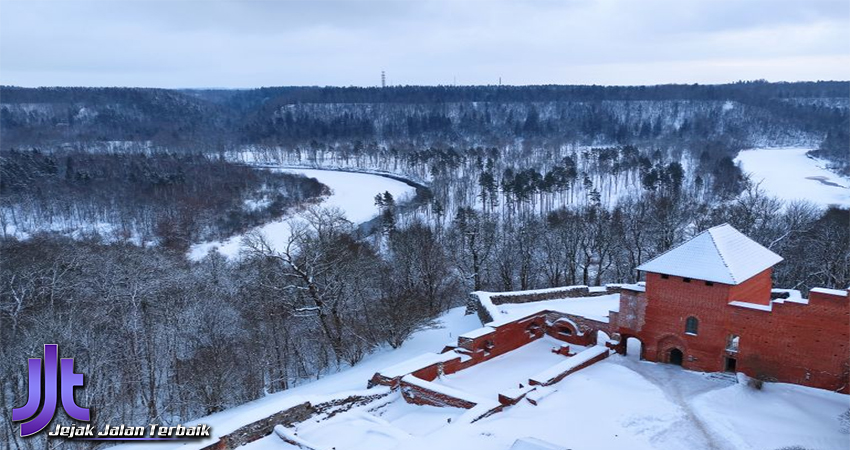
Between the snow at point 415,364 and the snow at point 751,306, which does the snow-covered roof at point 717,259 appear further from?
the snow at point 415,364

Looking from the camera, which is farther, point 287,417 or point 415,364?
point 415,364

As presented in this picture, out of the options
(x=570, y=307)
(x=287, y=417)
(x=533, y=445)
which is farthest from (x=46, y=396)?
(x=570, y=307)

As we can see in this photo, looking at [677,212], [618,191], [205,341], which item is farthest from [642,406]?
[618,191]

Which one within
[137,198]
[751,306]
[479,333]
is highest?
[751,306]

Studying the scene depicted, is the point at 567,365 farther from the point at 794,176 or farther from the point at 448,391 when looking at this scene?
the point at 794,176

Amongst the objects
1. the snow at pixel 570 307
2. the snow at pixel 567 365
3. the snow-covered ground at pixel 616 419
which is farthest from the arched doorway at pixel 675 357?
the snow at pixel 570 307

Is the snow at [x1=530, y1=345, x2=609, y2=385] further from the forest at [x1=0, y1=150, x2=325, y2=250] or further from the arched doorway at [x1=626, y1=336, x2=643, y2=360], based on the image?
the forest at [x1=0, y1=150, x2=325, y2=250]
